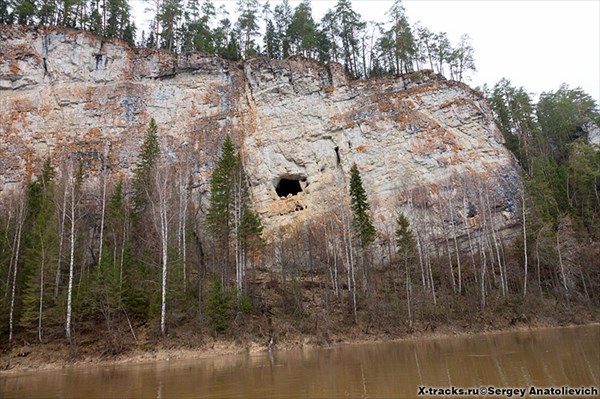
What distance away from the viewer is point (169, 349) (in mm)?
19125

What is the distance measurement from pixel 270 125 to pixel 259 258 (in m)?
14.4

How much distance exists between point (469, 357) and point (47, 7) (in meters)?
49.5

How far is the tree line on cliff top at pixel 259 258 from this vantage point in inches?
838

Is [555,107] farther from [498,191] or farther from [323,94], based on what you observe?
[323,94]

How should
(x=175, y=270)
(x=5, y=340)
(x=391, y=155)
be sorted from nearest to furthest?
(x=5, y=340) → (x=175, y=270) → (x=391, y=155)

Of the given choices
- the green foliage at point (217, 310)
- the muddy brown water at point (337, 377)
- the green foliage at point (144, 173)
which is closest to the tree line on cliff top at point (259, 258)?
the green foliage at point (217, 310)

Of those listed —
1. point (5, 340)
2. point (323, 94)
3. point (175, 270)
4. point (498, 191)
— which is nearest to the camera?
point (5, 340)

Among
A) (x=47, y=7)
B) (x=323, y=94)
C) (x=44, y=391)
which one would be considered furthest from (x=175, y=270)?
(x=47, y=7)

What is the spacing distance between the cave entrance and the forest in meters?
7.16

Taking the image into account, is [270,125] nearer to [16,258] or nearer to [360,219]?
[360,219]

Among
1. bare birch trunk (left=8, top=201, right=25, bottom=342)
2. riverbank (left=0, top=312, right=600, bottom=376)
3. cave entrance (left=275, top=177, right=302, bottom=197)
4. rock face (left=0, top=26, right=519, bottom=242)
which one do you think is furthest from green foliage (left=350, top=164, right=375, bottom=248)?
bare birch trunk (left=8, top=201, right=25, bottom=342)

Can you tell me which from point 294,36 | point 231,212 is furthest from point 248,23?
point 231,212

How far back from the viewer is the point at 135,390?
1029 cm

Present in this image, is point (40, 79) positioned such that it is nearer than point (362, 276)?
No
